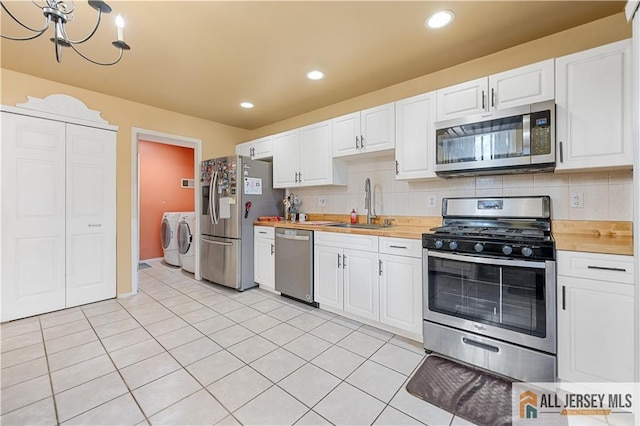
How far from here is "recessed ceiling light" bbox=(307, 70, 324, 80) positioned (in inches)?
106

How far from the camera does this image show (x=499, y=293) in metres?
1.80

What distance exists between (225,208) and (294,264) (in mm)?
1300

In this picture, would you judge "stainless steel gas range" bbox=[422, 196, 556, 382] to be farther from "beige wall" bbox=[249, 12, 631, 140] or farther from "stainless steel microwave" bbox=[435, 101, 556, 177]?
"beige wall" bbox=[249, 12, 631, 140]

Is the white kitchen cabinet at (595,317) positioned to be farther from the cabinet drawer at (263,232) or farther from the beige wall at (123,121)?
the beige wall at (123,121)

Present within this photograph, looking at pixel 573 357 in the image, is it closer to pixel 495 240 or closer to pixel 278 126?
pixel 495 240

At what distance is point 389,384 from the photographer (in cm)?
176

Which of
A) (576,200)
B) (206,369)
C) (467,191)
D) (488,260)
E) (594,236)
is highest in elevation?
(467,191)

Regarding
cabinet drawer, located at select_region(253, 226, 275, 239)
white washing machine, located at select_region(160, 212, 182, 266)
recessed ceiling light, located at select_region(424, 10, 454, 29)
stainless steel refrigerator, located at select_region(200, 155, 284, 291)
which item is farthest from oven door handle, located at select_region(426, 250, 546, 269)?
white washing machine, located at select_region(160, 212, 182, 266)

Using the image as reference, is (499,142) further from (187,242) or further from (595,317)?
(187,242)

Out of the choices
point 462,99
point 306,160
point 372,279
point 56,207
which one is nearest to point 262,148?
point 306,160

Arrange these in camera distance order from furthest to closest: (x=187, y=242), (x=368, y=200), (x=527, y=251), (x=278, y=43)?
(x=187, y=242) → (x=368, y=200) → (x=278, y=43) → (x=527, y=251)

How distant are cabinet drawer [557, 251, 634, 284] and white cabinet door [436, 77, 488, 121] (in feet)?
4.06

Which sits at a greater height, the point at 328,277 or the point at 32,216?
the point at 32,216

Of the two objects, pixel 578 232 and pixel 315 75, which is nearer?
pixel 578 232
